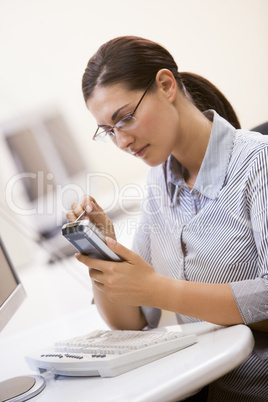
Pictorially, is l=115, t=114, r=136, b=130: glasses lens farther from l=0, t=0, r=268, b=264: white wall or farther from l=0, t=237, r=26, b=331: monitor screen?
l=0, t=0, r=268, b=264: white wall

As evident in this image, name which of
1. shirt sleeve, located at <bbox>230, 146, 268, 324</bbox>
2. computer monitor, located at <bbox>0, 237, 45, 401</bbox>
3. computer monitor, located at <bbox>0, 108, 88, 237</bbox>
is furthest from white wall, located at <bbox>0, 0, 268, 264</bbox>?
shirt sleeve, located at <bbox>230, 146, 268, 324</bbox>

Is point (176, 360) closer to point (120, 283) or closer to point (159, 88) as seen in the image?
point (120, 283)

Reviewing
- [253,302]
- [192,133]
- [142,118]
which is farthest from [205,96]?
[253,302]

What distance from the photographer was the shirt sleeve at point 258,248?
783 millimetres

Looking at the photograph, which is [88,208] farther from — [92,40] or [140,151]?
[92,40]

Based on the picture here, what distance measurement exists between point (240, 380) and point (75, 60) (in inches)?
65.9

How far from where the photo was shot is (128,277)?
2.47ft

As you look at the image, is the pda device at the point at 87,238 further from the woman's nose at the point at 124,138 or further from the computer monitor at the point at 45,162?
the computer monitor at the point at 45,162

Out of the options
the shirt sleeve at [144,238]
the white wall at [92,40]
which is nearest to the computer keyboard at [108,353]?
the shirt sleeve at [144,238]

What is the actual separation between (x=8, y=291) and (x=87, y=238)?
1.11 feet

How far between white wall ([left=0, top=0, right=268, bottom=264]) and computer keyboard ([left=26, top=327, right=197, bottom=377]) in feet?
4.22

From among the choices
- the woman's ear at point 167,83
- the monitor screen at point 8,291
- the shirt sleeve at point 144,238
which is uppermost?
the woman's ear at point 167,83

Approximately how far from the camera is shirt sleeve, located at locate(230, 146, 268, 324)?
783 mm

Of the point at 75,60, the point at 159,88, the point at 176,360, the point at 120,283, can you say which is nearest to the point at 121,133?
the point at 159,88
